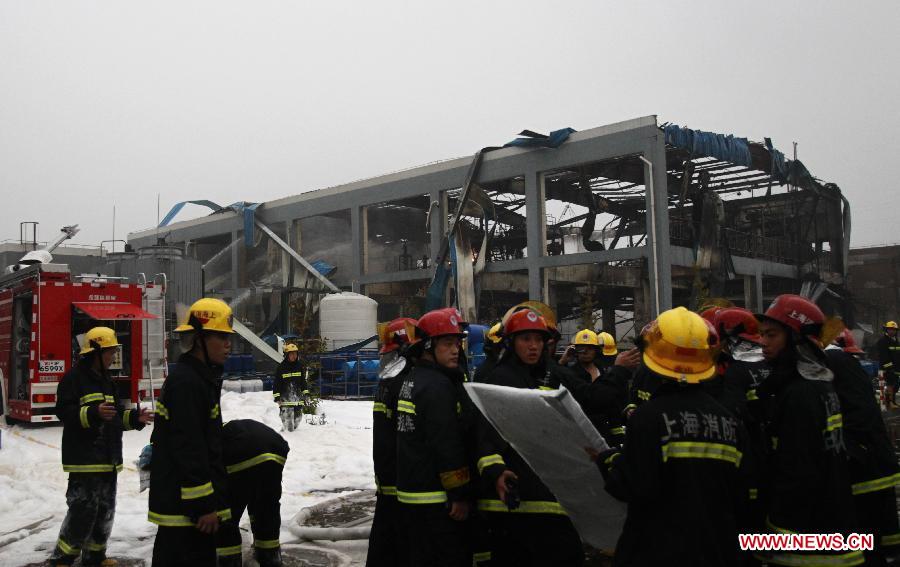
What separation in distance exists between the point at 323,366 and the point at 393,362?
1744 centimetres

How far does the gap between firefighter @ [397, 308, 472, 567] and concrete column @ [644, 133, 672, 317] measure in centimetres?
2212

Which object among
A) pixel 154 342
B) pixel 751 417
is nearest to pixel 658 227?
pixel 154 342

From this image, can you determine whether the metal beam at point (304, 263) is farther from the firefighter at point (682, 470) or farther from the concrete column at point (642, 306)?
the firefighter at point (682, 470)

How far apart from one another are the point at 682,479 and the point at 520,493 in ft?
4.64

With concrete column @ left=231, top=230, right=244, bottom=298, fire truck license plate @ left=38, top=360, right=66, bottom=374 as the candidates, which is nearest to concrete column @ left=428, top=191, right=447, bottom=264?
concrete column @ left=231, top=230, right=244, bottom=298

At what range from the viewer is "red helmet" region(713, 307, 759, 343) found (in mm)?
5270

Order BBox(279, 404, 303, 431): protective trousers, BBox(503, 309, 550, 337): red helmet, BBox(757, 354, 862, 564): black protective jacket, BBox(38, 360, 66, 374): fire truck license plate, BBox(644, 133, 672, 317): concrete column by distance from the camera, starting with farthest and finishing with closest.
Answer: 1. BBox(644, 133, 672, 317): concrete column
2. BBox(279, 404, 303, 431): protective trousers
3. BBox(38, 360, 66, 374): fire truck license plate
4. BBox(503, 309, 550, 337): red helmet
5. BBox(757, 354, 862, 564): black protective jacket

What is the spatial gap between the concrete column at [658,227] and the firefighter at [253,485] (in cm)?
2214

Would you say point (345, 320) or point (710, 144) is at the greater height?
point (710, 144)

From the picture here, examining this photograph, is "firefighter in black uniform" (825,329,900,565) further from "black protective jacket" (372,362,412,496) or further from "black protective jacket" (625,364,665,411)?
"black protective jacket" (372,362,412,496)

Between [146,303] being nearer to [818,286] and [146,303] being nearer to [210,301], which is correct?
[210,301]

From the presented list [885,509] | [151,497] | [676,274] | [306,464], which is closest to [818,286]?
[676,274]

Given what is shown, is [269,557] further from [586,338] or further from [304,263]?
[304,263]

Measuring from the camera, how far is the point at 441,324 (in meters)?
4.55
